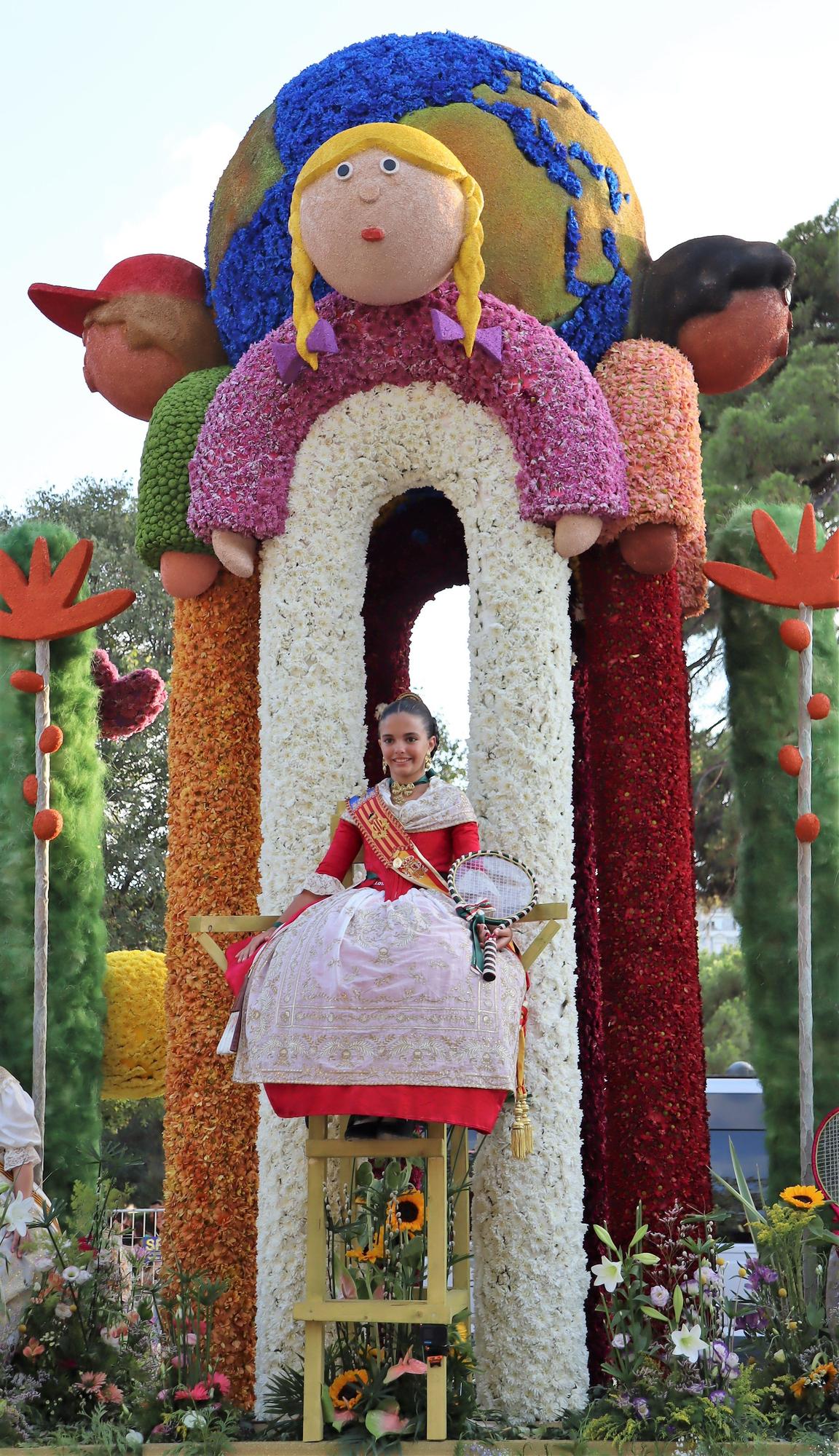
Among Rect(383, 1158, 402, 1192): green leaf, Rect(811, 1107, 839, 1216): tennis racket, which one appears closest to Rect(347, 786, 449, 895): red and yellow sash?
Rect(383, 1158, 402, 1192): green leaf

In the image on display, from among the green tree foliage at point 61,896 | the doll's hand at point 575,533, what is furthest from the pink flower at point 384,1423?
the doll's hand at point 575,533

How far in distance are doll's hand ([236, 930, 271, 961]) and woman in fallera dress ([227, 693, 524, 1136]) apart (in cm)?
5

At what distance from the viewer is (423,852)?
16.8 feet

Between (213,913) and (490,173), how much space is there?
3.26 m

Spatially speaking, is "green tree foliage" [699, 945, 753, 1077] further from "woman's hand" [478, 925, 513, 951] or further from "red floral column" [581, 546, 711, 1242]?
"woman's hand" [478, 925, 513, 951]

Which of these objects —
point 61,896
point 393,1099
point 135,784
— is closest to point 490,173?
point 393,1099

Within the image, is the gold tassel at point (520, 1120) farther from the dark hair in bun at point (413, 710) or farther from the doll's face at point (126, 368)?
the doll's face at point (126, 368)

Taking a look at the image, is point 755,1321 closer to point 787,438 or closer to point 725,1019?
point 787,438

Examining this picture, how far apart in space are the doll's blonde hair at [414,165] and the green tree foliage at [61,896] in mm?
2443

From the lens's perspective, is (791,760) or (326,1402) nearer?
(326,1402)

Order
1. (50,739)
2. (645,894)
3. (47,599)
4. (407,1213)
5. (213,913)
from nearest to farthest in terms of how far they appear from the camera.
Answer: (407,1213), (645,894), (213,913), (50,739), (47,599)

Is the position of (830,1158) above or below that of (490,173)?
below

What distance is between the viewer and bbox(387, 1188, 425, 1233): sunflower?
4805 millimetres

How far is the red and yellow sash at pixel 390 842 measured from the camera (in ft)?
16.6
